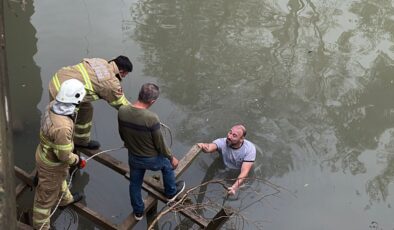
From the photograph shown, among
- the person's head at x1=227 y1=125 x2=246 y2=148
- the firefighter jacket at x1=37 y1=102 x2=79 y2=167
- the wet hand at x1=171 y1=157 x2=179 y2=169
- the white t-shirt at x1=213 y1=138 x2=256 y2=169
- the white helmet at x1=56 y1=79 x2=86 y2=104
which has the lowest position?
the white t-shirt at x1=213 y1=138 x2=256 y2=169

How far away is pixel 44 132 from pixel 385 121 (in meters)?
5.99

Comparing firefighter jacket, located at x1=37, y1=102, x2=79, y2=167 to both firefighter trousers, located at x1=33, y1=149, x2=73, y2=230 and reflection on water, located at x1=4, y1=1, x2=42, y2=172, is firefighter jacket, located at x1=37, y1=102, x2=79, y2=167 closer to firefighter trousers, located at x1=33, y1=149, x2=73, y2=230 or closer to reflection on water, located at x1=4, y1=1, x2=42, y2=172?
firefighter trousers, located at x1=33, y1=149, x2=73, y2=230

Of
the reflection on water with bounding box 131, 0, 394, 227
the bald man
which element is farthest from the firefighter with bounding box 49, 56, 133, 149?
the reflection on water with bounding box 131, 0, 394, 227

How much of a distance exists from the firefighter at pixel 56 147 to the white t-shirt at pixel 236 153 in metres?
2.47

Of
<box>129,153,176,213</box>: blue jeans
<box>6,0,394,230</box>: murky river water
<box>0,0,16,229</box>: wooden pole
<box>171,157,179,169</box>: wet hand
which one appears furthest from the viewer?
<box>6,0,394,230</box>: murky river water

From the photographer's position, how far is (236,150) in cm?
699

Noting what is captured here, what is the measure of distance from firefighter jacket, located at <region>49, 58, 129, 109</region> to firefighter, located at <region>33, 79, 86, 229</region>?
550mm

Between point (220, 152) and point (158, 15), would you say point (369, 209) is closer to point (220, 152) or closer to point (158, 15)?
point (220, 152)

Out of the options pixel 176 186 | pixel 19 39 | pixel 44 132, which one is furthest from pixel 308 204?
pixel 19 39

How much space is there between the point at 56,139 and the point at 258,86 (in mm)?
4936

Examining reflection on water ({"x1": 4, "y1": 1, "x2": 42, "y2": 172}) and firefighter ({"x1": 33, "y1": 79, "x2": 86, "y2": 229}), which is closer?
firefighter ({"x1": 33, "y1": 79, "x2": 86, "y2": 229})

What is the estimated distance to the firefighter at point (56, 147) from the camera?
474 centimetres

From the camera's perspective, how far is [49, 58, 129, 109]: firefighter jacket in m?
5.41

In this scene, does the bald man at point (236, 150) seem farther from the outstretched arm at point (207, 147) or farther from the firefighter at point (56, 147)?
the firefighter at point (56, 147)
